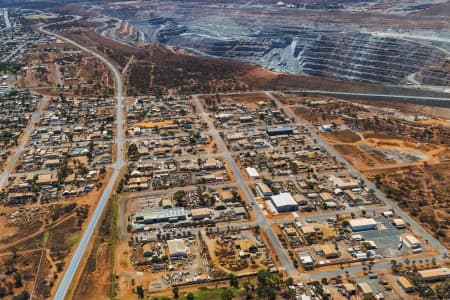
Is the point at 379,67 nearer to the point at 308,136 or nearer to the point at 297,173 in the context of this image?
the point at 308,136

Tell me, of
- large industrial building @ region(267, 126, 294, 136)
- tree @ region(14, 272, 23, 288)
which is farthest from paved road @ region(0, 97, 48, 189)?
large industrial building @ region(267, 126, 294, 136)

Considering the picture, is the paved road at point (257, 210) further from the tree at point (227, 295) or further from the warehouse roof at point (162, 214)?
the warehouse roof at point (162, 214)

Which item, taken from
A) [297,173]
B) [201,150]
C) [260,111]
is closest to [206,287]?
[297,173]

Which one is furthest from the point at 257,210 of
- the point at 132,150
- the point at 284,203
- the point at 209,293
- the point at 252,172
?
the point at 132,150

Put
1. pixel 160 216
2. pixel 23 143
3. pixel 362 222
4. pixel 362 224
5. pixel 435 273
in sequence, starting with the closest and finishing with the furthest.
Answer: pixel 435 273
pixel 362 224
pixel 362 222
pixel 160 216
pixel 23 143

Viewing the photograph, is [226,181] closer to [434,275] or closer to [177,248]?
[177,248]
